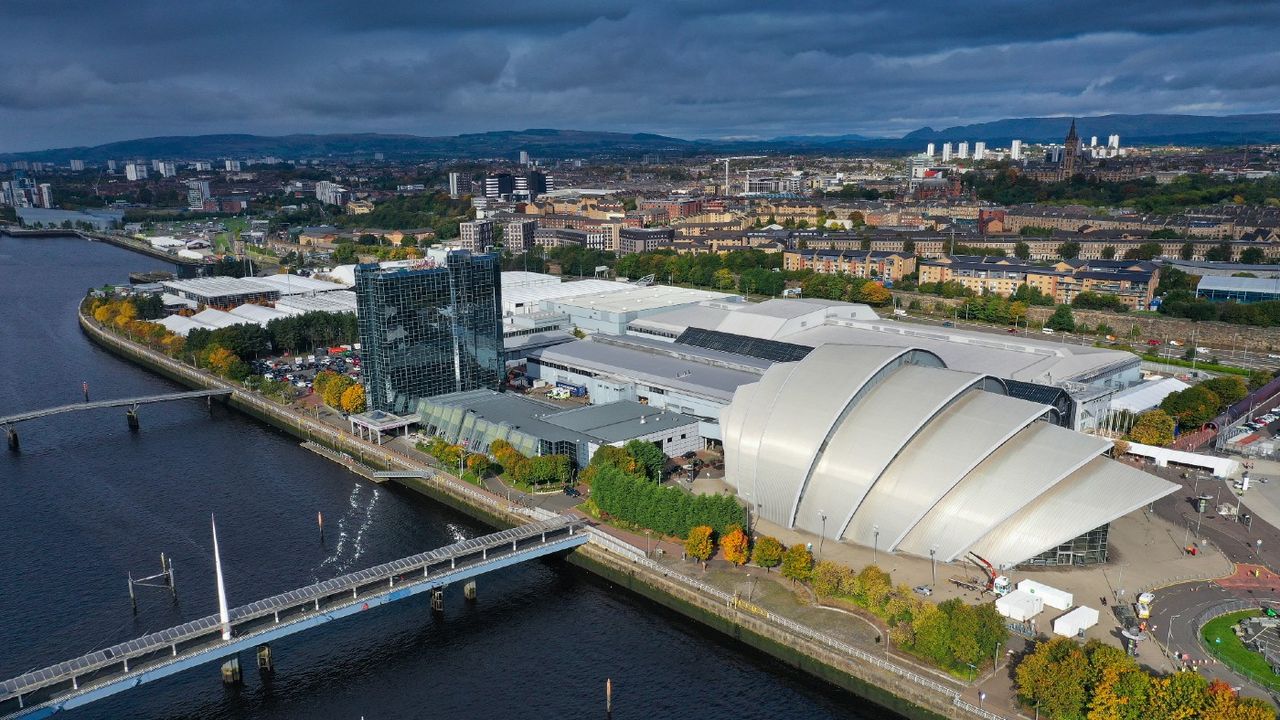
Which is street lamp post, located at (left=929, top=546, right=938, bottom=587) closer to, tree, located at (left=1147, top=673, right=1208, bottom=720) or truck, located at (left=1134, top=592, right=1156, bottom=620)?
truck, located at (left=1134, top=592, right=1156, bottom=620)

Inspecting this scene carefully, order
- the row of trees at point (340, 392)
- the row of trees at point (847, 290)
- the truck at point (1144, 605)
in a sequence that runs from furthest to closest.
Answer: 1. the row of trees at point (847, 290)
2. the row of trees at point (340, 392)
3. the truck at point (1144, 605)

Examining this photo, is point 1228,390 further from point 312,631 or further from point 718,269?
point 718,269

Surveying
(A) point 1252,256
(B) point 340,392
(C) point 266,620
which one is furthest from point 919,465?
(A) point 1252,256

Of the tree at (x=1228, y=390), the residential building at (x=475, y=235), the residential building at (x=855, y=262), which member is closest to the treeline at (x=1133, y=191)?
the residential building at (x=855, y=262)

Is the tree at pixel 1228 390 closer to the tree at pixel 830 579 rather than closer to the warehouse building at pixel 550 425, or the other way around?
the warehouse building at pixel 550 425

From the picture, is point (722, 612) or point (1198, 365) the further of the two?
point (1198, 365)

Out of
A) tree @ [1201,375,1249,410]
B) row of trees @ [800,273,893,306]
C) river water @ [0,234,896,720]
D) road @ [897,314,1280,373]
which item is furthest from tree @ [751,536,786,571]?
row of trees @ [800,273,893,306]
